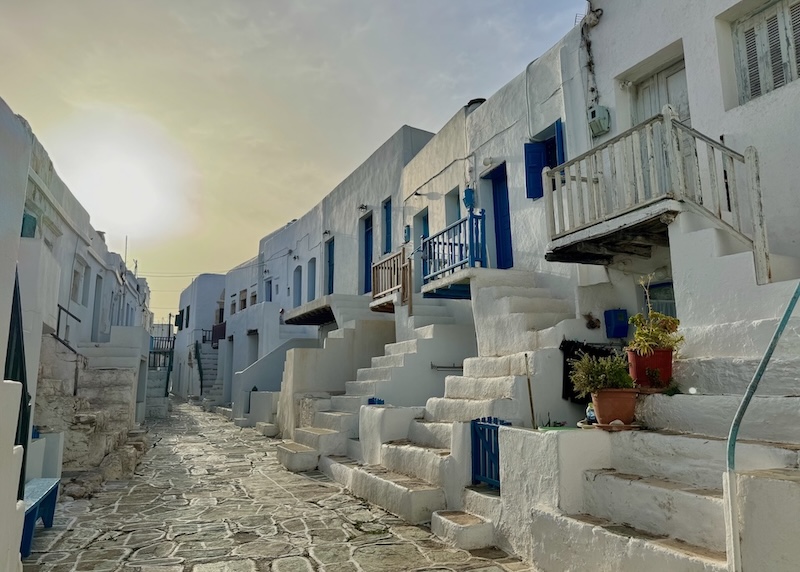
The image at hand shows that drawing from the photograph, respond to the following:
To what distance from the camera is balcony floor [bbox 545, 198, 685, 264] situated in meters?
5.57

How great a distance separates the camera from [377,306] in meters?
12.2

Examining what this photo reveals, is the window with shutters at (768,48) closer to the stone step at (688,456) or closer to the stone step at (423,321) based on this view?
the stone step at (688,456)

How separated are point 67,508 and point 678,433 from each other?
631cm

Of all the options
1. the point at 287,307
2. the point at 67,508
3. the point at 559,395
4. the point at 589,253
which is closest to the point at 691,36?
the point at 589,253

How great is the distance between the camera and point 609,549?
3.51 metres

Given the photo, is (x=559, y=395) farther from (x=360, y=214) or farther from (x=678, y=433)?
(x=360, y=214)

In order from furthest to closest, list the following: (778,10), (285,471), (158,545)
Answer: (285,471), (778,10), (158,545)

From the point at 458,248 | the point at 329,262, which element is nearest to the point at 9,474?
the point at 458,248

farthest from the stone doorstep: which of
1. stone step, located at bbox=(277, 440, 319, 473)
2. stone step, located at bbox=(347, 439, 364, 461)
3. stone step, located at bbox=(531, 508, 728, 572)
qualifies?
stone step, located at bbox=(277, 440, 319, 473)

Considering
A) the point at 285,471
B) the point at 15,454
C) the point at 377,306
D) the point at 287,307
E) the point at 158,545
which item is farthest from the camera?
the point at 287,307

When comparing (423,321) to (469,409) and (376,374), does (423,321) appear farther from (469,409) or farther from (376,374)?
(469,409)

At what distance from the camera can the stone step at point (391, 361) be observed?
374 inches

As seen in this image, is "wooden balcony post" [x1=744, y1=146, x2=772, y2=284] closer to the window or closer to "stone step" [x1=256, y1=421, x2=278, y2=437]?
the window

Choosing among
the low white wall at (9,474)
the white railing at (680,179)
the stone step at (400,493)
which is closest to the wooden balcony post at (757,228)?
the white railing at (680,179)
